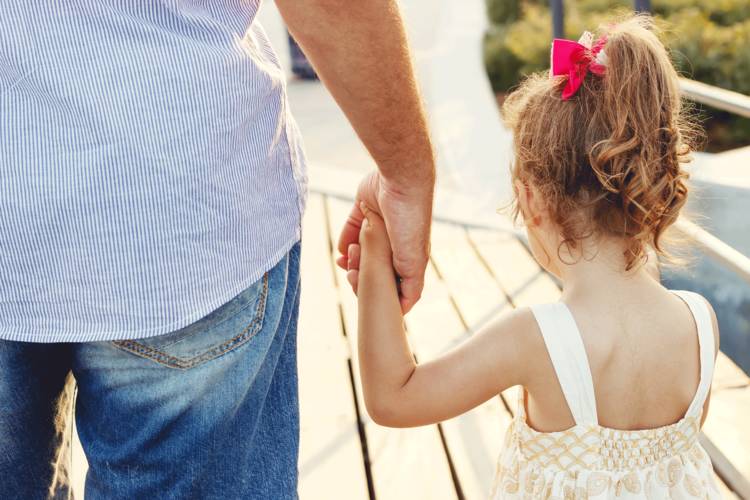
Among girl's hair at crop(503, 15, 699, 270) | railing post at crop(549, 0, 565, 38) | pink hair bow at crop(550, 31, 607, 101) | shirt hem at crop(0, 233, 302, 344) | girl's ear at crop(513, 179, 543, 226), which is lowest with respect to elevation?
railing post at crop(549, 0, 565, 38)

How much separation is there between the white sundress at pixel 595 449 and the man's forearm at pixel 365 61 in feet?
1.33

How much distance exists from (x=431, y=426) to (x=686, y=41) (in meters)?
4.15

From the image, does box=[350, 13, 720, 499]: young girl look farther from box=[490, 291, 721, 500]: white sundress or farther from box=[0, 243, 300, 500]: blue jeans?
box=[0, 243, 300, 500]: blue jeans

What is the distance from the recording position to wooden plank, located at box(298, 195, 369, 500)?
6.92 ft

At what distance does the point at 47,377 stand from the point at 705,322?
93 centimetres

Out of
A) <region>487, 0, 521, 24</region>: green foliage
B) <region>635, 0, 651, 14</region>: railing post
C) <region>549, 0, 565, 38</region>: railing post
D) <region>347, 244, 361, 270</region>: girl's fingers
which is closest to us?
<region>347, 244, 361, 270</region>: girl's fingers

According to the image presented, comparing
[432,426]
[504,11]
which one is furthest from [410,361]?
[504,11]

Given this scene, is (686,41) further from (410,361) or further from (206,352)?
(206,352)

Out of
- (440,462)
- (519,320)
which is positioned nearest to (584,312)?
(519,320)

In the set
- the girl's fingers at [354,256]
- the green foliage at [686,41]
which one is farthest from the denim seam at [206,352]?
the green foliage at [686,41]

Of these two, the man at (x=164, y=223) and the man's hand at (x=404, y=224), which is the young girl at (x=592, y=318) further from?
the man at (x=164, y=223)

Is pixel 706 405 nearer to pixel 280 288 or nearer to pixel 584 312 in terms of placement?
pixel 584 312

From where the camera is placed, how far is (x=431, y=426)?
227cm

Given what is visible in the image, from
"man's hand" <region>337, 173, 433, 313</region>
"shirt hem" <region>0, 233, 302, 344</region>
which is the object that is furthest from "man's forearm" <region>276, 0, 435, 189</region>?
"shirt hem" <region>0, 233, 302, 344</region>
